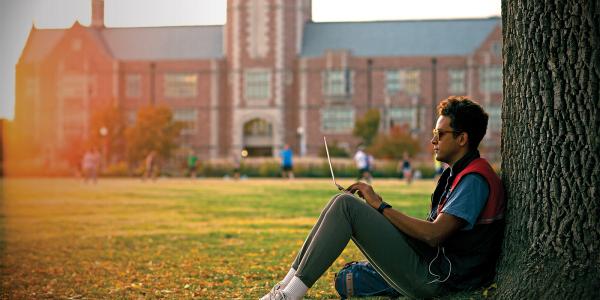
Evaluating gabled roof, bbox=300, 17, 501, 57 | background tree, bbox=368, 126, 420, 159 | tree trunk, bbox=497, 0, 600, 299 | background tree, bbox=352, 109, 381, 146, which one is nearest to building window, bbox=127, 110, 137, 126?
gabled roof, bbox=300, 17, 501, 57

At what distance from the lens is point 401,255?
12.9ft

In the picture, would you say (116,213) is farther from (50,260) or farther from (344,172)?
(344,172)

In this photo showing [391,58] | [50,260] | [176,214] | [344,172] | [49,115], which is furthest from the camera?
[49,115]

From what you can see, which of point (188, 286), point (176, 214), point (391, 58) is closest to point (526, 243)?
point (188, 286)

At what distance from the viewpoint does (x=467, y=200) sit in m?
3.76

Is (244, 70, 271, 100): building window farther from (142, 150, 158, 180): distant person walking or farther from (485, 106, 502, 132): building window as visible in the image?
(142, 150, 158, 180): distant person walking

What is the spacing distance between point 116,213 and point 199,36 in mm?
34071

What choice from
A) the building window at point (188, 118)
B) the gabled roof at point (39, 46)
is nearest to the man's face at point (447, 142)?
the building window at point (188, 118)

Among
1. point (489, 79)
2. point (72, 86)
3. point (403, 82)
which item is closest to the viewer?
point (489, 79)

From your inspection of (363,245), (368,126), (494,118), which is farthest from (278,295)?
(494,118)

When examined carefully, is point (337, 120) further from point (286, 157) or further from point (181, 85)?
point (286, 157)

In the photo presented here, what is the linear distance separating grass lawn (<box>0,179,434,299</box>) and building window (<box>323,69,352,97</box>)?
28493 millimetres

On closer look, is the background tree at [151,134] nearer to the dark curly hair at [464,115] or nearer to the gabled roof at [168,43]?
the gabled roof at [168,43]

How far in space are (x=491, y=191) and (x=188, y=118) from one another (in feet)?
138
